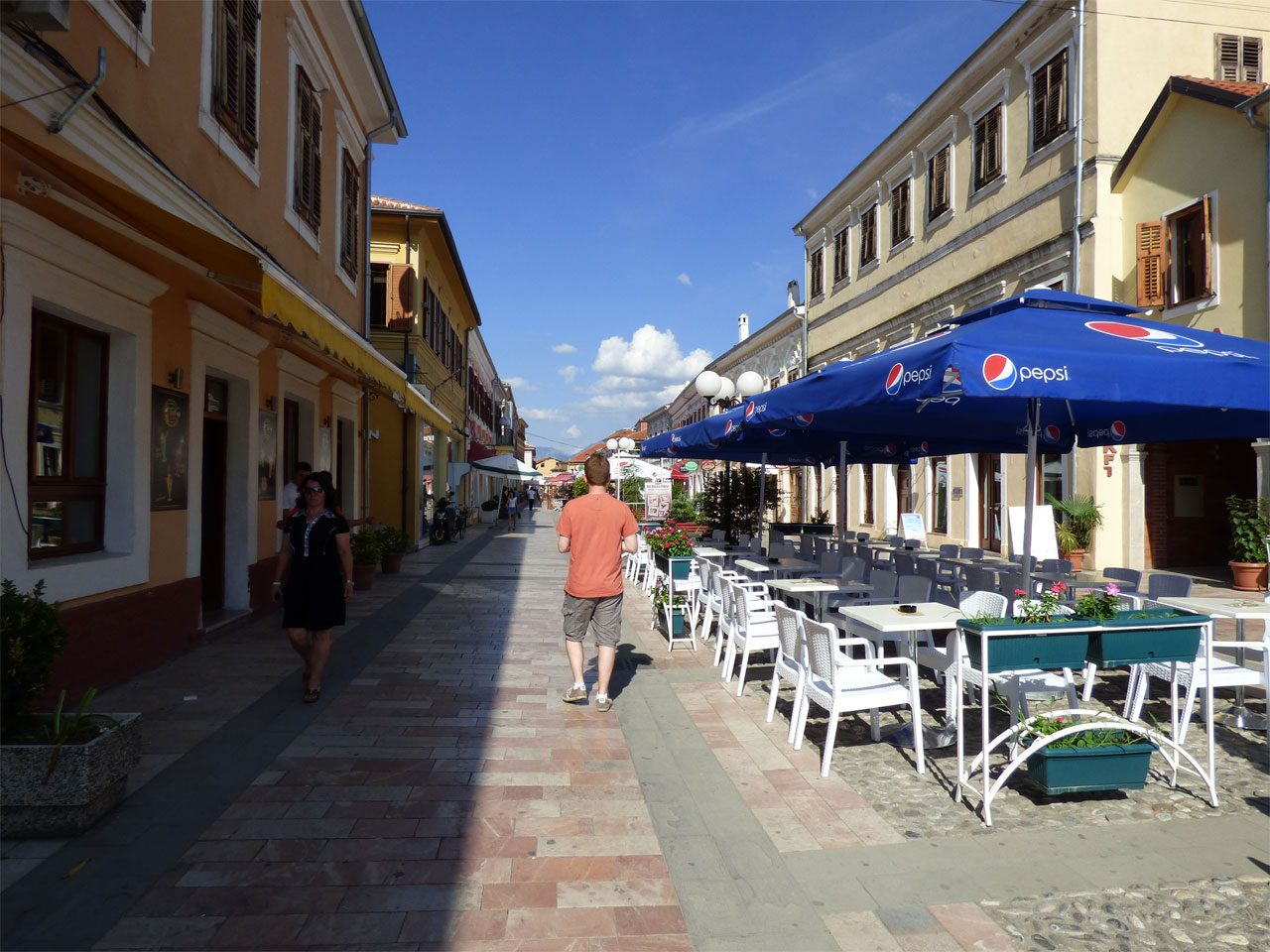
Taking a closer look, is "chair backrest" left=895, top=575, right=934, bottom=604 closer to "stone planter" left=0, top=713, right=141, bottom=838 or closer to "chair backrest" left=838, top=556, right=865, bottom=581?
"chair backrest" left=838, top=556, right=865, bottom=581

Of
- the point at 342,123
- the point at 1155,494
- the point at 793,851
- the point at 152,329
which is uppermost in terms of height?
the point at 342,123

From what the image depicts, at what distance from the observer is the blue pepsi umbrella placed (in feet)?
14.0

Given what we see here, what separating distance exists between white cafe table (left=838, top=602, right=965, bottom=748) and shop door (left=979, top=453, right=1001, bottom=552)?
1379 centimetres

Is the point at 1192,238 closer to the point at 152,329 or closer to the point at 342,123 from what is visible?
the point at 342,123

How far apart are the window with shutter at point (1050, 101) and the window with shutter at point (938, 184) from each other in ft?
10.3

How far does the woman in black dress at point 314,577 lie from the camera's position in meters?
5.61

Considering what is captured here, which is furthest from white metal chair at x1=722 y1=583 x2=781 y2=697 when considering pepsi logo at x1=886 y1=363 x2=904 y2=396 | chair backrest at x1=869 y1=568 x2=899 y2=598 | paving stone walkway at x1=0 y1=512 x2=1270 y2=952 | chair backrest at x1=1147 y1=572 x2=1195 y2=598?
chair backrest at x1=1147 y1=572 x2=1195 y2=598

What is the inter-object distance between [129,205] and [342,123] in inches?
348

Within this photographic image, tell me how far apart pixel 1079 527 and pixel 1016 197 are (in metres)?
6.79

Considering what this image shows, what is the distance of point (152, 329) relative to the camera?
6.30 meters

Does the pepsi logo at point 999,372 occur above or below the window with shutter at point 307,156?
below

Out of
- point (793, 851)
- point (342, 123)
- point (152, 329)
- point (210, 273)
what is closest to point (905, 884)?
point (793, 851)

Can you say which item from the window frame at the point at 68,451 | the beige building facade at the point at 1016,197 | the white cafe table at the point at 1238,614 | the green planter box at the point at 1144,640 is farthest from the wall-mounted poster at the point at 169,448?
Answer: the beige building facade at the point at 1016,197

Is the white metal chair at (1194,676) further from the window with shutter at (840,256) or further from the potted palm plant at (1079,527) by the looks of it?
the window with shutter at (840,256)
